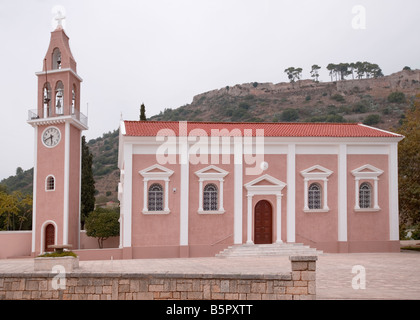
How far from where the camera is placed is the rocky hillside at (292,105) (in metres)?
77.2

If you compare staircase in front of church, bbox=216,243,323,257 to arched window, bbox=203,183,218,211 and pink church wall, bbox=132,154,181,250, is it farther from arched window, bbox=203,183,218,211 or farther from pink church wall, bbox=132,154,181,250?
pink church wall, bbox=132,154,181,250

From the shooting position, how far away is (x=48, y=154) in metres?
27.5

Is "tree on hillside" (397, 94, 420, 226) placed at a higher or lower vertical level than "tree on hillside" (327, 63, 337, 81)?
lower

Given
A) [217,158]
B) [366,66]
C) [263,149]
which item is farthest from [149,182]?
[366,66]

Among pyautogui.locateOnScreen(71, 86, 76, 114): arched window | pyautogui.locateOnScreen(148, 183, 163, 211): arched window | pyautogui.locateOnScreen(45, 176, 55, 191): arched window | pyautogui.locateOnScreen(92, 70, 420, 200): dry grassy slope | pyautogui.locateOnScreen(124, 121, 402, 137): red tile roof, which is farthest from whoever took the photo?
pyautogui.locateOnScreen(92, 70, 420, 200): dry grassy slope

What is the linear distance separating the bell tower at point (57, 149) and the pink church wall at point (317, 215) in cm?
1291

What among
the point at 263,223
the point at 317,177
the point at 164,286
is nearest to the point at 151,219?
the point at 263,223

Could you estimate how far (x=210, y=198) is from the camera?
24.5 metres

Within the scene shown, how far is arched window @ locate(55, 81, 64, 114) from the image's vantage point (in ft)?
92.3

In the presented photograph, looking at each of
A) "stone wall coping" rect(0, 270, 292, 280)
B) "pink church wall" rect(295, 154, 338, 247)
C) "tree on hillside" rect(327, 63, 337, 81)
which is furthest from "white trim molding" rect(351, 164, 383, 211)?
"tree on hillside" rect(327, 63, 337, 81)

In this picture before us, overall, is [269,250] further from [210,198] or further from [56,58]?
[56,58]

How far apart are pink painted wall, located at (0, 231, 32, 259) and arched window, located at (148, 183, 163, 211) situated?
8958 mm

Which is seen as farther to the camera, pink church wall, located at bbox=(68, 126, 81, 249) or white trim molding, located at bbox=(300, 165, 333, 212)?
pink church wall, located at bbox=(68, 126, 81, 249)

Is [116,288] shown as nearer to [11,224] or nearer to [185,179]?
[185,179]
